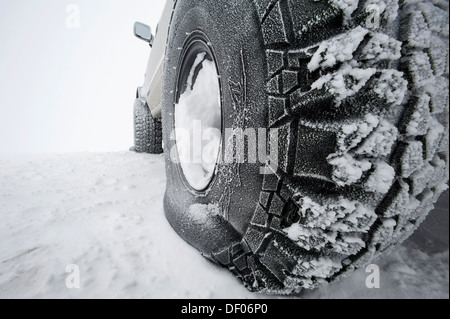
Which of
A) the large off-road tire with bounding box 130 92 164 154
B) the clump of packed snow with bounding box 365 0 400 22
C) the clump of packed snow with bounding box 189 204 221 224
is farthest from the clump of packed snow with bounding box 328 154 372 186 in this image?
the large off-road tire with bounding box 130 92 164 154

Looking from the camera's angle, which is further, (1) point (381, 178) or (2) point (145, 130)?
(2) point (145, 130)

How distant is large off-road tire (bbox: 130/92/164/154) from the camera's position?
254 centimetres

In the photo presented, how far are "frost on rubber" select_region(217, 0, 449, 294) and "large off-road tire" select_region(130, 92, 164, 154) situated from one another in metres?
2.28

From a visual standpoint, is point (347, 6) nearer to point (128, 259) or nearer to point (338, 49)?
point (338, 49)

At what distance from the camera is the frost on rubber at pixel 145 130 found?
2.54m

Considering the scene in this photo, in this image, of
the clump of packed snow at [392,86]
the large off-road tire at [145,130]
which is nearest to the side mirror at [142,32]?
the large off-road tire at [145,130]

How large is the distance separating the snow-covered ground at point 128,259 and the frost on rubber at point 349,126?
21cm

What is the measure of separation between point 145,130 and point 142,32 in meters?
1.08

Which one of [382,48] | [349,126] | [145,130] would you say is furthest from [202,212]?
[145,130]

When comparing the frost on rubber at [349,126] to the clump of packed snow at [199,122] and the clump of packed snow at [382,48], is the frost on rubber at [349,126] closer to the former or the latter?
the clump of packed snow at [382,48]

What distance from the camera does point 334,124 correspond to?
0.42m

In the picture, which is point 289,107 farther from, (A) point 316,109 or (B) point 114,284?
(B) point 114,284
